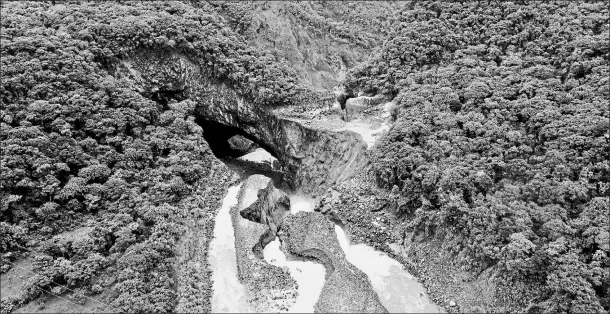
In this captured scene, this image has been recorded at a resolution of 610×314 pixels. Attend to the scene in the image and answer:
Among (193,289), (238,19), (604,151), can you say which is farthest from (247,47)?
(604,151)

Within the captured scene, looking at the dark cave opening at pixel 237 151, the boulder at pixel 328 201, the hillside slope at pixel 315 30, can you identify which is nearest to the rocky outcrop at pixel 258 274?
the boulder at pixel 328 201

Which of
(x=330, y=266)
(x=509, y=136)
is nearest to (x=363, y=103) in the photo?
(x=509, y=136)

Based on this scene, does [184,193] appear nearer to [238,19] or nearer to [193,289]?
[193,289]

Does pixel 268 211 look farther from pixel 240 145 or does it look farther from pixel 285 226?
pixel 240 145

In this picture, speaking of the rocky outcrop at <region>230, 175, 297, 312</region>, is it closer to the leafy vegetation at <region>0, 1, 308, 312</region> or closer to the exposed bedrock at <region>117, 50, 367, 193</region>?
the leafy vegetation at <region>0, 1, 308, 312</region>

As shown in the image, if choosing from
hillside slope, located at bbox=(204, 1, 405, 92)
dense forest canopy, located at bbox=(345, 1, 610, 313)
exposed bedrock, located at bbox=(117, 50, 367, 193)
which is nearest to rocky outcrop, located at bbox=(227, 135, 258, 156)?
exposed bedrock, located at bbox=(117, 50, 367, 193)

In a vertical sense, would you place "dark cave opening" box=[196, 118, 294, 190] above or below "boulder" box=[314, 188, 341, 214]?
below
